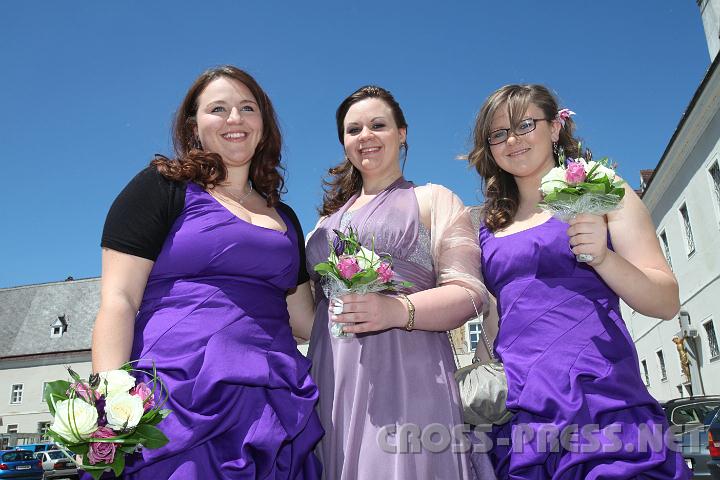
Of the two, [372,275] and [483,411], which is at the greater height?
[372,275]

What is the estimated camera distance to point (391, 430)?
2904 millimetres

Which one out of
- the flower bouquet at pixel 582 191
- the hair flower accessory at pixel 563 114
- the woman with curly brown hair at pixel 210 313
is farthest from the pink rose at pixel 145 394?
the hair flower accessory at pixel 563 114

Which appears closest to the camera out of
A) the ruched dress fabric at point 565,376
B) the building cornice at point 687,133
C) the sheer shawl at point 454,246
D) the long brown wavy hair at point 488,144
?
the ruched dress fabric at point 565,376

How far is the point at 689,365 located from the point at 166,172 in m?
21.8

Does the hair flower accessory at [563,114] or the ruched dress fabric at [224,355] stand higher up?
the hair flower accessory at [563,114]

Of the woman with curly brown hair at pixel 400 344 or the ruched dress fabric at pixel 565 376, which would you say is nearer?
the ruched dress fabric at pixel 565 376

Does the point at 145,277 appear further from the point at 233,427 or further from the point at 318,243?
the point at 318,243

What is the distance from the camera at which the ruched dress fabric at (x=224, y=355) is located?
95.7 inches

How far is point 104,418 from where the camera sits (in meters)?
2.12

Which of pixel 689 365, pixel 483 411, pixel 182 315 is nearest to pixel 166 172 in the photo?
pixel 182 315

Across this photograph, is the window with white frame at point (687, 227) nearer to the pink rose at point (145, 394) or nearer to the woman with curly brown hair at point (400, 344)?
the woman with curly brown hair at point (400, 344)

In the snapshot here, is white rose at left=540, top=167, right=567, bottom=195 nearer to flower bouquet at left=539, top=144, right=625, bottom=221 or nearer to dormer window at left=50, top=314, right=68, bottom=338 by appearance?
flower bouquet at left=539, top=144, right=625, bottom=221

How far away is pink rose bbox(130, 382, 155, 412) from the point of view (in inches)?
86.2

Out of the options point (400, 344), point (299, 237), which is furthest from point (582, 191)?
point (299, 237)
